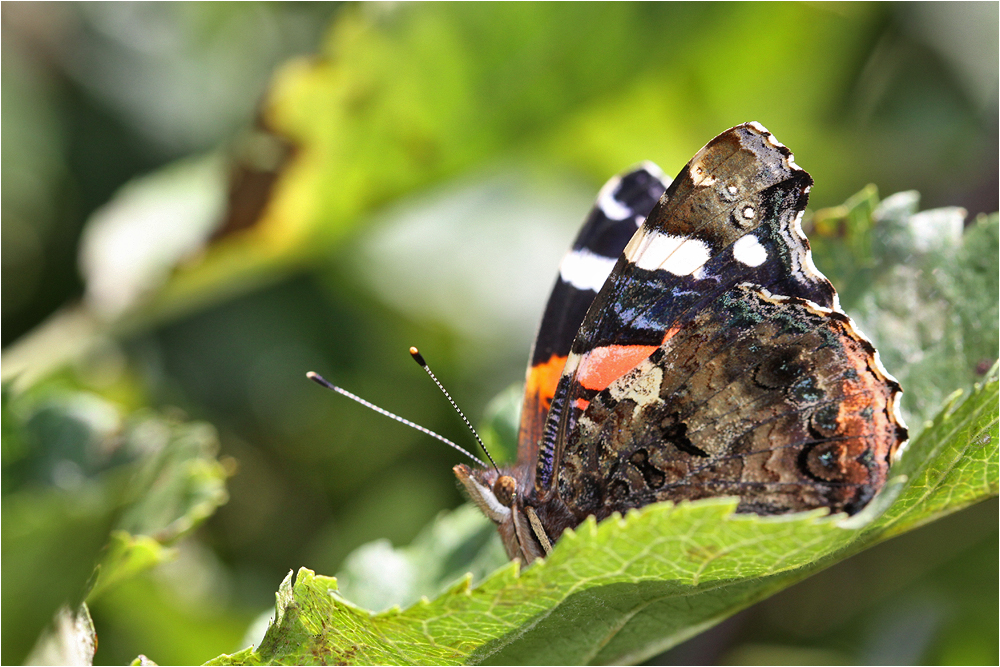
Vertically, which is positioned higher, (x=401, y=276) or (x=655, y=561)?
(x=401, y=276)

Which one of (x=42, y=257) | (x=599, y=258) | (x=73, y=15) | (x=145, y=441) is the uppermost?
(x=73, y=15)

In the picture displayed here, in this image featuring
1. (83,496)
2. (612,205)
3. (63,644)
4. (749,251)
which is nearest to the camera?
(63,644)

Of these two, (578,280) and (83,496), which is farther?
(578,280)

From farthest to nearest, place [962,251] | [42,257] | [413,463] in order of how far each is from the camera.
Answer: [42,257] → [413,463] → [962,251]

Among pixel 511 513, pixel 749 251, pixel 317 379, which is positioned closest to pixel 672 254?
pixel 749 251

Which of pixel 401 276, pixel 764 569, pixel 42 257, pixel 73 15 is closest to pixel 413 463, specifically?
pixel 401 276

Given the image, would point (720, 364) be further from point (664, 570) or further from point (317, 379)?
point (317, 379)

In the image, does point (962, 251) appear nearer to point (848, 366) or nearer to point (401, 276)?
point (848, 366)

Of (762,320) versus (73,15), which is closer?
(762,320)

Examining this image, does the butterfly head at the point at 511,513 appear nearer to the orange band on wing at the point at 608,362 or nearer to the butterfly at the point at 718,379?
the butterfly at the point at 718,379
